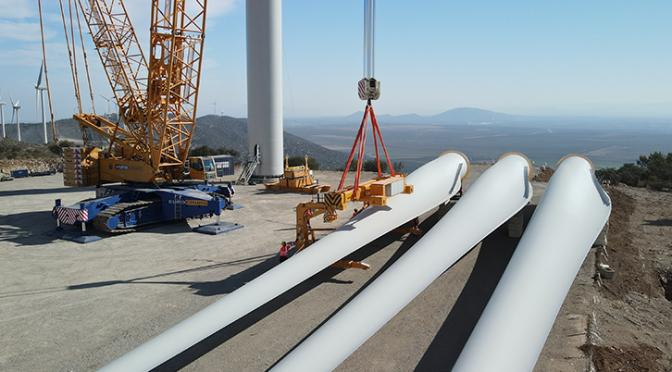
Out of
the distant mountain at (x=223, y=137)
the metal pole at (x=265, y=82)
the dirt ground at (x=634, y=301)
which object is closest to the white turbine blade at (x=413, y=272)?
the dirt ground at (x=634, y=301)

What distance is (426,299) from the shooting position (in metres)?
9.71

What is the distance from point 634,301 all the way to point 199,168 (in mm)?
17775

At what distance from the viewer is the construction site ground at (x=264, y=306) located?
7.38 metres

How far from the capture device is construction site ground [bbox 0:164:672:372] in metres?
7.38

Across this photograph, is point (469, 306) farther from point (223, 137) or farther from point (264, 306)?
point (223, 137)

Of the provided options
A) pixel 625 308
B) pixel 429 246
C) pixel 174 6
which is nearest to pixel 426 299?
pixel 429 246

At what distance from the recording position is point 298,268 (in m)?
8.94

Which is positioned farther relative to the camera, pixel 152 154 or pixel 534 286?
pixel 152 154

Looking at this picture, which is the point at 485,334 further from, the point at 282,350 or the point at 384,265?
the point at 384,265

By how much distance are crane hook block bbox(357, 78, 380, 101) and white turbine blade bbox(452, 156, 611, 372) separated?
5.11 meters

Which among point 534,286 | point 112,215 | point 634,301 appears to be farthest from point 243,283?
point 634,301

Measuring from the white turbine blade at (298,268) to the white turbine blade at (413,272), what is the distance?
1462mm

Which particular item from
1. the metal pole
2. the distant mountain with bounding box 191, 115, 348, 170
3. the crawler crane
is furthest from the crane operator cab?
the distant mountain with bounding box 191, 115, 348, 170

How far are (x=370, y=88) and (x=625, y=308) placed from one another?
7.91m
